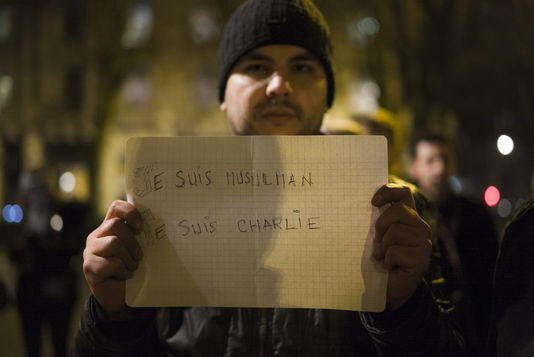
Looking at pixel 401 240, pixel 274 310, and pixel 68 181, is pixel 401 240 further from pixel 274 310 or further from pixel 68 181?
pixel 68 181

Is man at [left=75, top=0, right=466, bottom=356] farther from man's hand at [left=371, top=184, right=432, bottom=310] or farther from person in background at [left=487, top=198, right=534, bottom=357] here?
person in background at [left=487, top=198, right=534, bottom=357]

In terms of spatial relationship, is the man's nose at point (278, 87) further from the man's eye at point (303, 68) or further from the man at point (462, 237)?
the man at point (462, 237)

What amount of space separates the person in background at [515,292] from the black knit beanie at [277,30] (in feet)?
2.97

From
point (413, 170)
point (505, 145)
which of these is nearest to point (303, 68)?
point (505, 145)

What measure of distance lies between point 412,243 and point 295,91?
68 centimetres

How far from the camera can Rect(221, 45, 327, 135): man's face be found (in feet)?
4.89

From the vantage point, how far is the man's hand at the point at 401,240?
112 centimetres

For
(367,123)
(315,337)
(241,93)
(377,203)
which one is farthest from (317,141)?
(367,123)

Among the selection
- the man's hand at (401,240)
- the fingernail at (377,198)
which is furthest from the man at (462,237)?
the fingernail at (377,198)

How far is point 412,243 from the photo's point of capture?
3.66ft

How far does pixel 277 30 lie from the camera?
161 cm

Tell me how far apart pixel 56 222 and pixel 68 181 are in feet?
60.0

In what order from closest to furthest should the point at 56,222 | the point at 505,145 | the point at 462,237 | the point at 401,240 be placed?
1. the point at 401,240
2. the point at 505,145
3. the point at 462,237
4. the point at 56,222

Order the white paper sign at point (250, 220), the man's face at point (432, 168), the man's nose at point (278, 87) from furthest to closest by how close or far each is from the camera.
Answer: the man's face at point (432, 168) < the man's nose at point (278, 87) < the white paper sign at point (250, 220)
